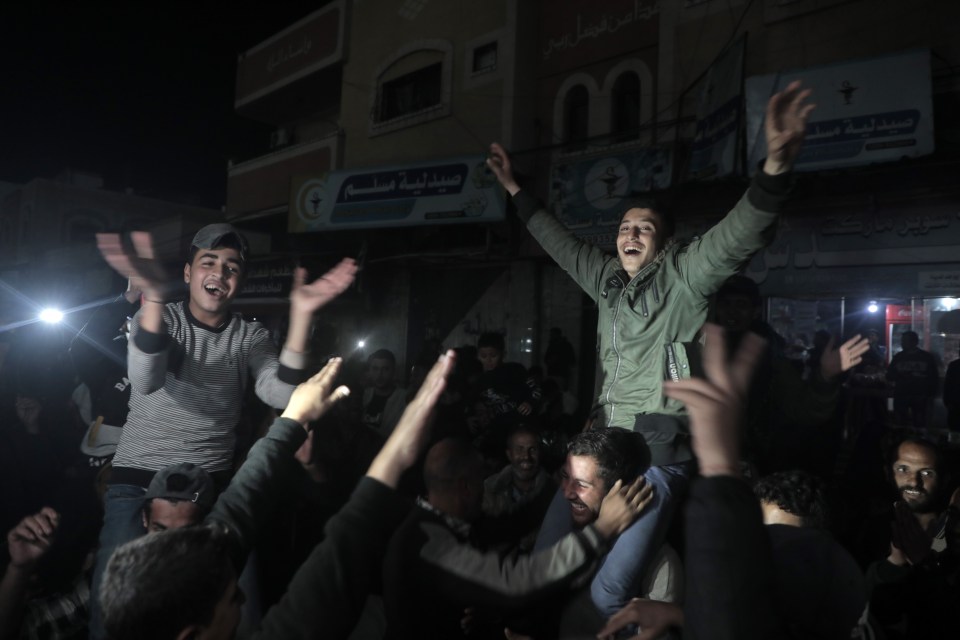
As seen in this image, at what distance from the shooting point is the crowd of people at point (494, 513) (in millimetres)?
1346

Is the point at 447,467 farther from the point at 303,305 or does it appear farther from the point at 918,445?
the point at 918,445

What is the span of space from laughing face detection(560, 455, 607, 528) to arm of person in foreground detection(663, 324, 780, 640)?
42.9 inches

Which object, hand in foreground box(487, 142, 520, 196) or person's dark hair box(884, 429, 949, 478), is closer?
hand in foreground box(487, 142, 520, 196)

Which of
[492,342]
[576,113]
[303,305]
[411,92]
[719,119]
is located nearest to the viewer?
[303,305]

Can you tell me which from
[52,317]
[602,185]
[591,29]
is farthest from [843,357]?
[591,29]

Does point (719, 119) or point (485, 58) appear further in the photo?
point (485, 58)

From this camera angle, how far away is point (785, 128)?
1883 millimetres

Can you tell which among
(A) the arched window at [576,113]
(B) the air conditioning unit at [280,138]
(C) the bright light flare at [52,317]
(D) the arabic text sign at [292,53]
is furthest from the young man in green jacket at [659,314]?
(B) the air conditioning unit at [280,138]

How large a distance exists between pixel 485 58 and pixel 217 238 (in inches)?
429

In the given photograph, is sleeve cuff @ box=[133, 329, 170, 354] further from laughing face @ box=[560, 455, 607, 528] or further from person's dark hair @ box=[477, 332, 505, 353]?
person's dark hair @ box=[477, 332, 505, 353]

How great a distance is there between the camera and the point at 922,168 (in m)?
6.75

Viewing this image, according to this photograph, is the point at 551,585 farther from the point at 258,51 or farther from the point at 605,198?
the point at 258,51

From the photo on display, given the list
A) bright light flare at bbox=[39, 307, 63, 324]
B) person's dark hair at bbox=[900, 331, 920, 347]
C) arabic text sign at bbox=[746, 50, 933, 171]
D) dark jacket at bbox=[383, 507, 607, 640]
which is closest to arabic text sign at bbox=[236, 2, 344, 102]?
bright light flare at bbox=[39, 307, 63, 324]

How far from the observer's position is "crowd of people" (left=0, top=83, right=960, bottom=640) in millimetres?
1346
